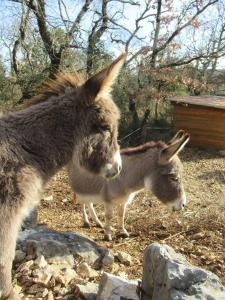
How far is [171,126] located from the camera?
12078mm

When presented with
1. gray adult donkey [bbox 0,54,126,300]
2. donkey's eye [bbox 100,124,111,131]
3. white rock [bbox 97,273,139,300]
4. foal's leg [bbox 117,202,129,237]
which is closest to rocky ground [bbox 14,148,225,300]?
foal's leg [bbox 117,202,129,237]

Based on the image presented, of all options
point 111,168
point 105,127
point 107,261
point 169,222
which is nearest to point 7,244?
point 111,168

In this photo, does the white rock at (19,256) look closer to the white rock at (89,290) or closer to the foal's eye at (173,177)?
the white rock at (89,290)

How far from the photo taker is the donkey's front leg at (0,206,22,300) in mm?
2578

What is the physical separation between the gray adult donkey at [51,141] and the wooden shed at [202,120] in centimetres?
803

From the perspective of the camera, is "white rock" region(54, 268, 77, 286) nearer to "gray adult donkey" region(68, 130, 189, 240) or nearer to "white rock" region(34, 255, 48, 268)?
"white rock" region(34, 255, 48, 268)

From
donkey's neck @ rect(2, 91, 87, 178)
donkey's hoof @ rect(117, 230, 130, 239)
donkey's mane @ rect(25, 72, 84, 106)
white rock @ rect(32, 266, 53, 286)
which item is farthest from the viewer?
donkey's hoof @ rect(117, 230, 130, 239)

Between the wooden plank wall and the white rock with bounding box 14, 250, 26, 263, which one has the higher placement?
the white rock with bounding box 14, 250, 26, 263

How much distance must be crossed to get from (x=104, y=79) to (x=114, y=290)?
4.77 ft

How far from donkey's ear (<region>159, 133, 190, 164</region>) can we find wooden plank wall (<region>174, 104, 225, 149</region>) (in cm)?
588

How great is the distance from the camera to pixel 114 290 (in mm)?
2982

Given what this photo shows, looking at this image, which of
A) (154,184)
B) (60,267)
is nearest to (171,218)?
(154,184)

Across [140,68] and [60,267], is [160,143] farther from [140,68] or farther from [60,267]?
[140,68]

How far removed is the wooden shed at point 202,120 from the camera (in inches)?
417
